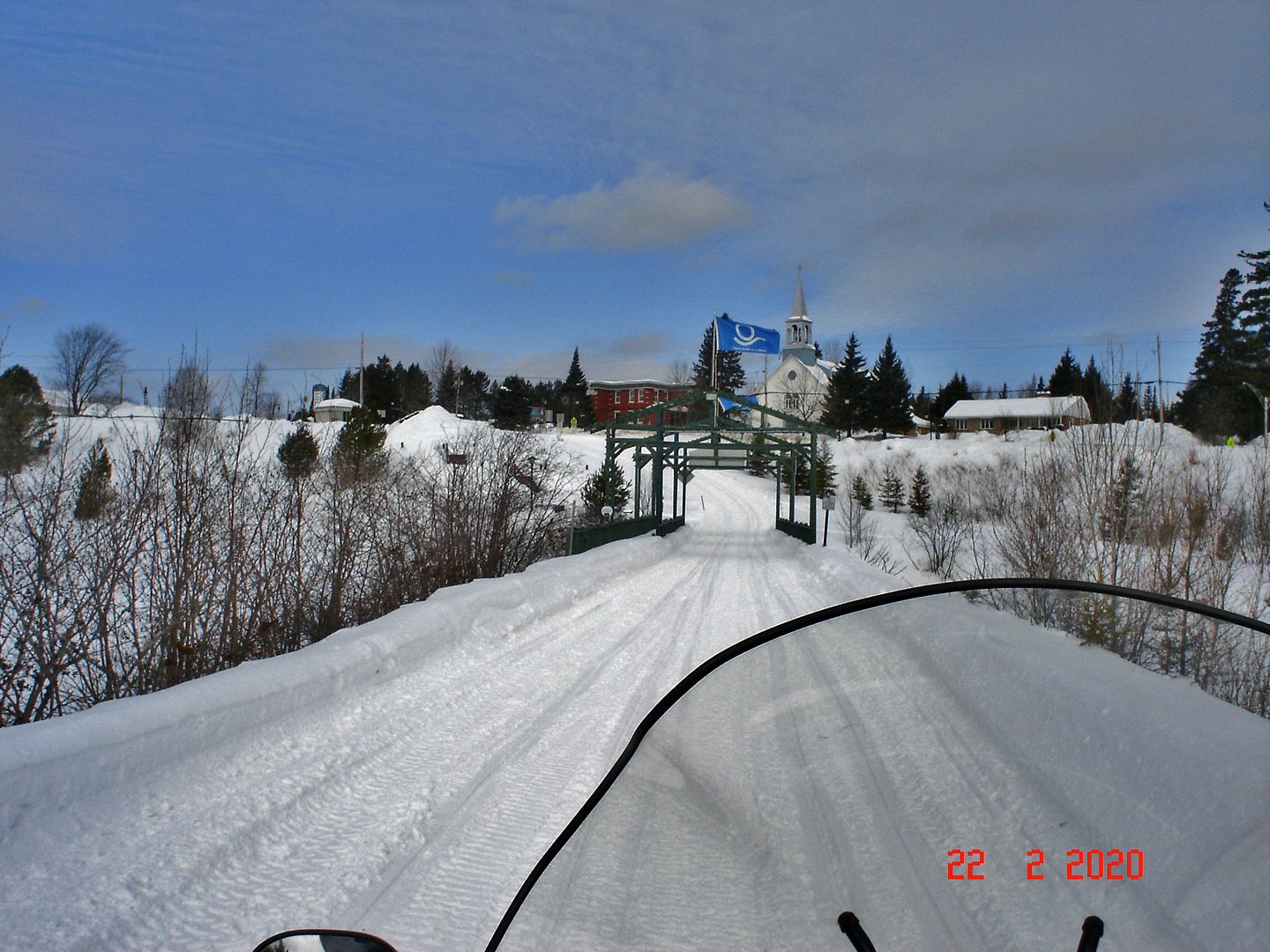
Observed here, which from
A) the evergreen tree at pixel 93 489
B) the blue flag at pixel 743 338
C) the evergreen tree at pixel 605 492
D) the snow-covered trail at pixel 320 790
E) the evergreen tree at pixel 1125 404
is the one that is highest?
the blue flag at pixel 743 338

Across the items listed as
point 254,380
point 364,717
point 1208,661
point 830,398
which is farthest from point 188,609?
point 830,398

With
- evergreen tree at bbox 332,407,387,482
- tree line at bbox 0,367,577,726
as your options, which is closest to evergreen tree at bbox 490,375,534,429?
evergreen tree at bbox 332,407,387,482

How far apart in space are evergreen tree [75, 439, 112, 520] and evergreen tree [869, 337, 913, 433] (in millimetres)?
62777

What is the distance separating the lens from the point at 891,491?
4456cm

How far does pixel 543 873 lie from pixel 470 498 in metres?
16.1

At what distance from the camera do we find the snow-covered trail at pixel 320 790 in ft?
10.7

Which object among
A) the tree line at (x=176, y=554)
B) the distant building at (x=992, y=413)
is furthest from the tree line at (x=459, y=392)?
the tree line at (x=176, y=554)

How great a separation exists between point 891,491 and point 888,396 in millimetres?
24515

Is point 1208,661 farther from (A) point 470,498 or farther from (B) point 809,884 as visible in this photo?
(A) point 470,498

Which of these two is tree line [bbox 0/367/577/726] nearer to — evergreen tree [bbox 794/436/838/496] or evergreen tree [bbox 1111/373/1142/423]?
evergreen tree [bbox 1111/373/1142/423]

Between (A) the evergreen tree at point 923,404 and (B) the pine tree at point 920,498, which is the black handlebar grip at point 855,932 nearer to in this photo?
(B) the pine tree at point 920,498

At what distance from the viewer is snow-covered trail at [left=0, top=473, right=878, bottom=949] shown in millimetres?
3258

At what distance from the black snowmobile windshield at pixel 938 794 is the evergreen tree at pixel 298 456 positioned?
1225 centimetres

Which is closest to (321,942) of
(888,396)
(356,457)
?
(356,457)
